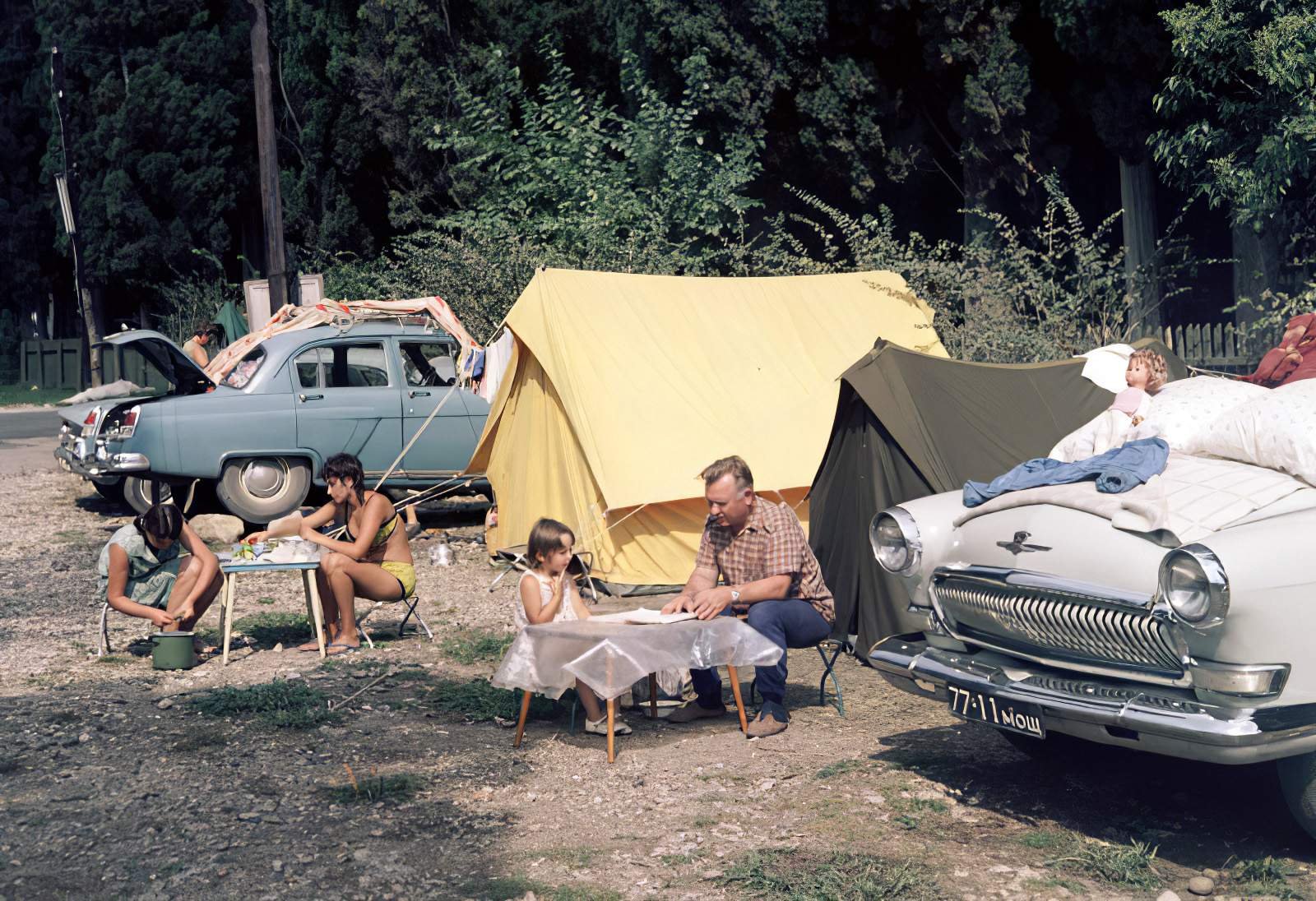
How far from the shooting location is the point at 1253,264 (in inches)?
543

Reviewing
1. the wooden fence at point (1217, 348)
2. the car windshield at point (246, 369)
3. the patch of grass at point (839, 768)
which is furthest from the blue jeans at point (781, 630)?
the wooden fence at point (1217, 348)

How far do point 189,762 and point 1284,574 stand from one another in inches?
171

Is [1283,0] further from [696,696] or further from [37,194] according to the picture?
[37,194]

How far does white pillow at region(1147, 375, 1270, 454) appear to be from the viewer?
5.21 metres

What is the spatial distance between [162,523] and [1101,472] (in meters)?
5.18

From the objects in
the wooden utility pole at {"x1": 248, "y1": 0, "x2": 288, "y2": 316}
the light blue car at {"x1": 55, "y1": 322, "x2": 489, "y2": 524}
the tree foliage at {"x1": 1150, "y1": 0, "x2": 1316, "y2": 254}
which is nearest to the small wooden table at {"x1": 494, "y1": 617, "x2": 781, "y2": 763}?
the light blue car at {"x1": 55, "y1": 322, "x2": 489, "y2": 524}

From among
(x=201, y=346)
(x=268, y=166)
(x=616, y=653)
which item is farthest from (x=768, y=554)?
(x=268, y=166)

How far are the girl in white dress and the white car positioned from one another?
153cm

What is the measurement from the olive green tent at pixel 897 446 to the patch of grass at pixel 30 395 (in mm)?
24817

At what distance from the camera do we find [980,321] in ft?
40.1

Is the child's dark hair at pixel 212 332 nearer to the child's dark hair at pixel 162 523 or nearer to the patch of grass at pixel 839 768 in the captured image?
the child's dark hair at pixel 162 523

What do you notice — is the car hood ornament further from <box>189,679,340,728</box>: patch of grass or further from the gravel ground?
<box>189,679,340,728</box>: patch of grass

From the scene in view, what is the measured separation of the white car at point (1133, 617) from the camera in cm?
399

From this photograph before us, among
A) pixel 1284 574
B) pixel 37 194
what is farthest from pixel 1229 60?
pixel 37 194
